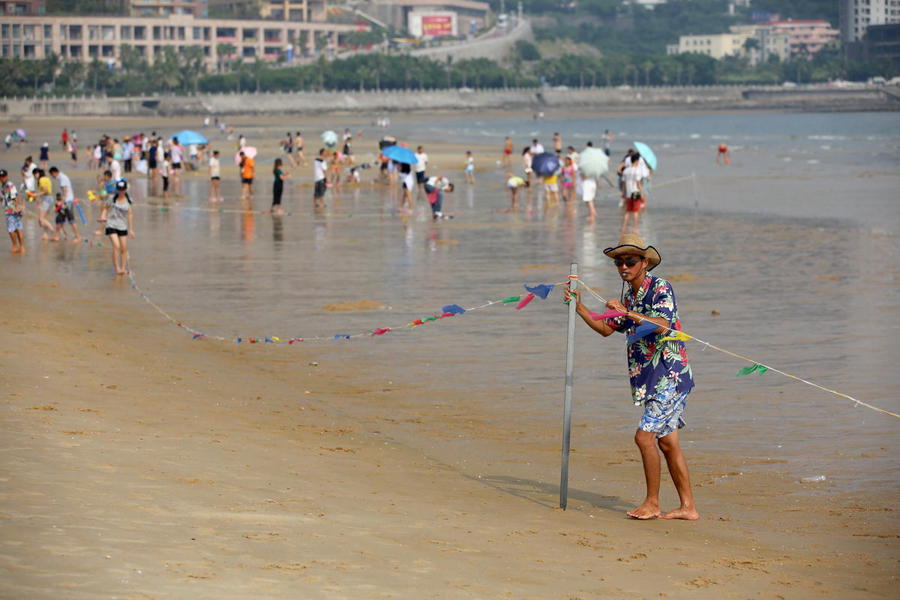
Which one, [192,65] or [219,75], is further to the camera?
[192,65]

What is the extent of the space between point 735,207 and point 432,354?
21232 millimetres

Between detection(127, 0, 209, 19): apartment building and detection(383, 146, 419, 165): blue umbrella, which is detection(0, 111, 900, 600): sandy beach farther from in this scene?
detection(127, 0, 209, 19): apartment building

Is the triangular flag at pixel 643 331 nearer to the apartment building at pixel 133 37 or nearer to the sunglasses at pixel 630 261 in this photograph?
the sunglasses at pixel 630 261

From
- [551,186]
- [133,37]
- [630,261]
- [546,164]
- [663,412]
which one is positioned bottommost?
[663,412]

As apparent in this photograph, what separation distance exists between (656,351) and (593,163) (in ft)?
81.7

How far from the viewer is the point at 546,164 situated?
30.6 metres

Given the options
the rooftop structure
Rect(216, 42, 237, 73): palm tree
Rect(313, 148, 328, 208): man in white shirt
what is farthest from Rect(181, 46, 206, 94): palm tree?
Rect(313, 148, 328, 208): man in white shirt

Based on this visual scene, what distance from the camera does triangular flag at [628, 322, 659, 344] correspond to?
22.3 ft

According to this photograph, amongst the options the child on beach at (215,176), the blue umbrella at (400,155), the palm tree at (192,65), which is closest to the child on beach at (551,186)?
the blue umbrella at (400,155)

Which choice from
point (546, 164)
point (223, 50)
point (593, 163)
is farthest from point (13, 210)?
point (223, 50)

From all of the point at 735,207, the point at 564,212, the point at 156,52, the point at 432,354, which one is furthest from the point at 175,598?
the point at 156,52

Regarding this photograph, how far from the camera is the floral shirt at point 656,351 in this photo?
6906 millimetres

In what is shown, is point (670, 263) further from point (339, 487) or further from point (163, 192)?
point (163, 192)

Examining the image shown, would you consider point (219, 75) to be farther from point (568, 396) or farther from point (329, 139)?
point (568, 396)
